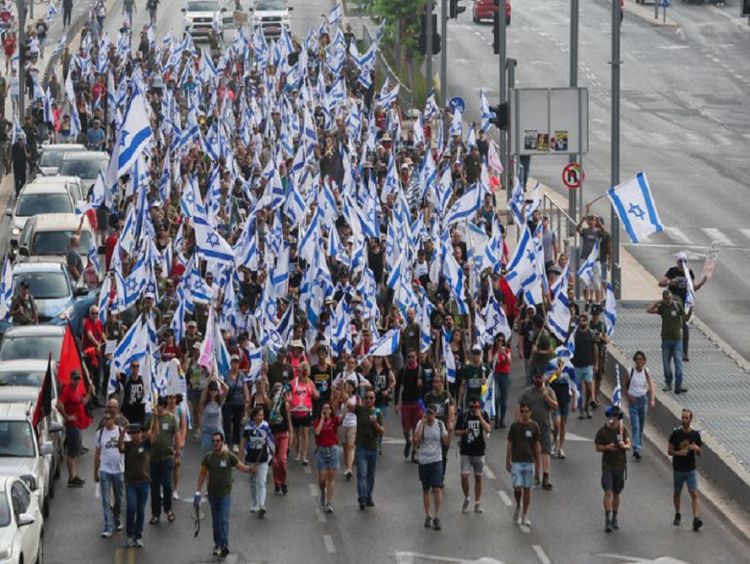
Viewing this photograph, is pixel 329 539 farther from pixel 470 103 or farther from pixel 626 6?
pixel 626 6

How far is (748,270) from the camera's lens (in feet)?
150

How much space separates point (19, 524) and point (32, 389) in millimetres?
6761

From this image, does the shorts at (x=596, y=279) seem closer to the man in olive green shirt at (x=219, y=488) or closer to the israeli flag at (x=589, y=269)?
the israeli flag at (x=589, y=269)

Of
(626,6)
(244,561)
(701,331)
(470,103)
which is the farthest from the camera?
(626,6)

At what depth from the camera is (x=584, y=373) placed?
1316 inches

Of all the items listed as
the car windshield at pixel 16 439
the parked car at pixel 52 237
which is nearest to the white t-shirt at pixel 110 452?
the car windshield at pixel 16 439

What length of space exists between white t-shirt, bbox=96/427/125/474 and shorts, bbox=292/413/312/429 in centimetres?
353

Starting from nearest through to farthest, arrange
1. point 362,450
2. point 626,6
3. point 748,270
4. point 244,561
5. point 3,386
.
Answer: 1. point 244,561
2. point 362,450
3. point 3,386
4. point 748,270
5. point 626,6

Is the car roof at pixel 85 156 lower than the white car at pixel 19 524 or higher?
lower

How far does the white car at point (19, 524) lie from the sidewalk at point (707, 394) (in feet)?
26.9

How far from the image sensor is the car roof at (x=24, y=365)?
32094mm

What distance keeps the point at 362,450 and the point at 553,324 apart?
5.79 metres

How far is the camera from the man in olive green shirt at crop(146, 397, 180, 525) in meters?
28.2

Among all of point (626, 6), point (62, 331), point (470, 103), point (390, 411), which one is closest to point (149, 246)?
point (62, 331)
